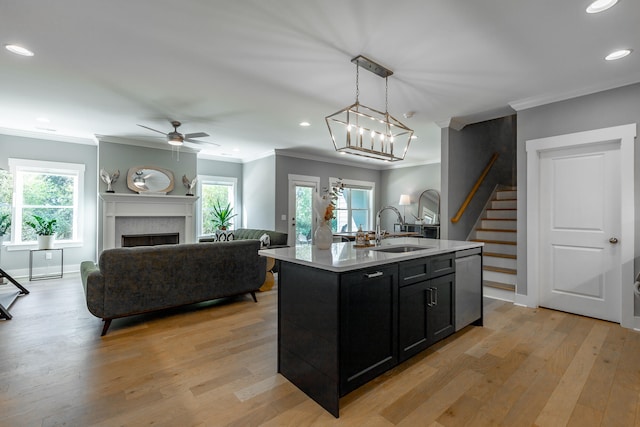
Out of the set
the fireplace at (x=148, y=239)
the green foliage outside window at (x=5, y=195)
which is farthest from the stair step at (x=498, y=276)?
the green foliage outside window at (x=5, y=195)

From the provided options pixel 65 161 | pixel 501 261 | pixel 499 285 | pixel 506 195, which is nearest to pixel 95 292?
pixel 65 161

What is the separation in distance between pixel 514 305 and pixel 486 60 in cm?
293

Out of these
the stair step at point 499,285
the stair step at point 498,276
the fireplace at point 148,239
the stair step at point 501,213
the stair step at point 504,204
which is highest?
the stair step at point 504,204

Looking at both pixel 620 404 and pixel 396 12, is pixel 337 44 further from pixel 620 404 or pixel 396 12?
pixel 620 404

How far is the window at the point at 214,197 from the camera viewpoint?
7.44m

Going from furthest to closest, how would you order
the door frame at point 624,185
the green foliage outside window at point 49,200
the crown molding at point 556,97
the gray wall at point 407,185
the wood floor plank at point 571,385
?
the gray wall at point 407,185, the green foliage outside window at point 49,200, the crown molding at point 556,97, the door frame at point 624,185, the wood floor plank at point 571,385

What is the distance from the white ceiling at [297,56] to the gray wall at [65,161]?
1.03 meters

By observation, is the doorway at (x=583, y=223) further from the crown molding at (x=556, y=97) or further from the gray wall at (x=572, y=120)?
the crown molding at (x=556, y=97)

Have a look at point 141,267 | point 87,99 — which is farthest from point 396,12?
point 87,99

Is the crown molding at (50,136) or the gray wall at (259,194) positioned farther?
the gray wall at (259,194)

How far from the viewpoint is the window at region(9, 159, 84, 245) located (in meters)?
5.31

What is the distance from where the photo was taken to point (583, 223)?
3.46 metres

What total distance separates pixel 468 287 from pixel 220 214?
5904 millimetres

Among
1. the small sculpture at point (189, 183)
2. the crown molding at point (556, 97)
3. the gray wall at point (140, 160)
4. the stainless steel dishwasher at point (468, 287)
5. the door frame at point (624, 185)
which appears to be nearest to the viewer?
the stainless steel dishwasher at point (468, 287)
